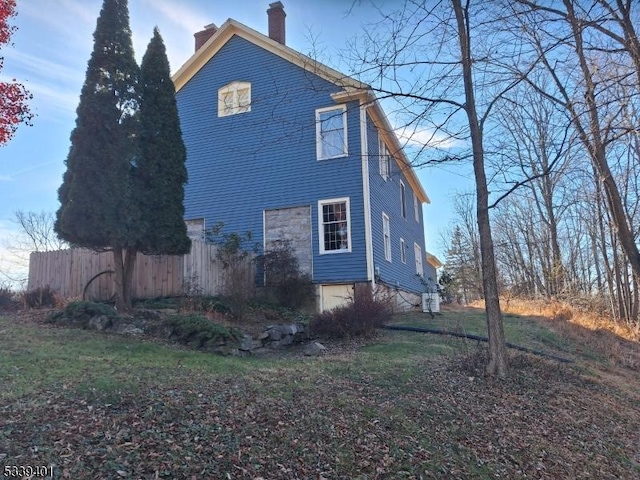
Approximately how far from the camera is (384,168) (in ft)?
56.3

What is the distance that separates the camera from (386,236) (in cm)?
1672

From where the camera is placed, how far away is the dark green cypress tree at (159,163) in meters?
10.1

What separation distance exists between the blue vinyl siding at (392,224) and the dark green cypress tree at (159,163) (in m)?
5.65

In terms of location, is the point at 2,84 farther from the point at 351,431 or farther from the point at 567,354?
the point at 567,354

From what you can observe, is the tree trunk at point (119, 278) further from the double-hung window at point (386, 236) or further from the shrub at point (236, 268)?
the double-hung window at point (386, 236)

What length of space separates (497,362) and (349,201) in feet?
26.3

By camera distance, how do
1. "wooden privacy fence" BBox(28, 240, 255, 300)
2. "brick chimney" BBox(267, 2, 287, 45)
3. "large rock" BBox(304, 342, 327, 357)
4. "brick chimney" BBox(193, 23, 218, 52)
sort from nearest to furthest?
1. "large rock" BBox(304, 342, 327, 357)
2. "wooden privacy fence" BBox(28, 240, 255, 300)
3. "brick chimney" BBox(267, 2, 287, 45)
4. "brick chimney" BBox(193, 23, 218, 52)

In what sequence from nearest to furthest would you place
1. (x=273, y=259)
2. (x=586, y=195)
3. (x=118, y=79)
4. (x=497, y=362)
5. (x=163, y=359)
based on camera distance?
(x=163, y=359) < (x=497, y=362) < (x=118, y=79) < (x=586, y=195) < (x=273, y=259)

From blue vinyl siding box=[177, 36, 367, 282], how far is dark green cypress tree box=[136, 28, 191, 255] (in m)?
4.21

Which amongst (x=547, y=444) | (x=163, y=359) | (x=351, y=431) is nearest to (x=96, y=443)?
(x=351, y=431)

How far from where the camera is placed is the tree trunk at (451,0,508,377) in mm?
7457

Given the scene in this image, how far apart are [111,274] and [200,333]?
5068 millimetres

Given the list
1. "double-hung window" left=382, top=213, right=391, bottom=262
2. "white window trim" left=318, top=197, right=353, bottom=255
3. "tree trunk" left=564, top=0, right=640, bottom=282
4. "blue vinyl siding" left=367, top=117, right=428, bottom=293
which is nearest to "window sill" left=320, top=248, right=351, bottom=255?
"white window trim" left=318, top=197, right=353, bottom=255

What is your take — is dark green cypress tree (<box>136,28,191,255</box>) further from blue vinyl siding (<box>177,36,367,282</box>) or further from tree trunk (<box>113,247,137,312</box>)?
blue vinyl siding (<box>177,36,367,282</box>)
